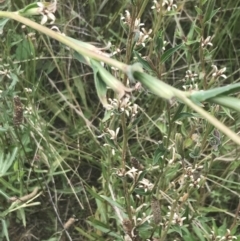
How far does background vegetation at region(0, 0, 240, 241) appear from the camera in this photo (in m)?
1.02

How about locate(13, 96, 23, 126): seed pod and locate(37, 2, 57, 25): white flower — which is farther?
locate(13, 96, 23, 126): seed pod

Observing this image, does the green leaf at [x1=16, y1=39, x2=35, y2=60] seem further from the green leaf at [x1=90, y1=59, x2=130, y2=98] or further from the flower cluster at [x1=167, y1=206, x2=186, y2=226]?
the green leaf at [x1=90, y1=59, x2=130, y2=98]

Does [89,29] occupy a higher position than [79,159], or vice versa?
[89,29]

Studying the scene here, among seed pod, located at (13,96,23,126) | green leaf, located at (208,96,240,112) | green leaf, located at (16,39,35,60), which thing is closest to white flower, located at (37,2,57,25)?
green leaf, located at (208,96,240,112)

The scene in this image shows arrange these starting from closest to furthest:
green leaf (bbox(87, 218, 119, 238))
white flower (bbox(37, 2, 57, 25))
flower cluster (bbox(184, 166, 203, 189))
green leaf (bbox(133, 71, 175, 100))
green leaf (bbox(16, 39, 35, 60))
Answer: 1. green leaf (bbox(133, 71, 175, 100))
2. white flower (bbox(37, 2, 57, 25))
3. flower cluster (bbox(184, 166, 203, 189))
4. green leaf (bbox(87, 218, 119, 238))
5. green leaf (bbox(16, 39, 35, 60))

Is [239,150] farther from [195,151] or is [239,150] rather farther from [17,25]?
[17,25]

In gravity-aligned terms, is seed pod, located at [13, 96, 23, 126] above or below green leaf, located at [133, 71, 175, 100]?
below

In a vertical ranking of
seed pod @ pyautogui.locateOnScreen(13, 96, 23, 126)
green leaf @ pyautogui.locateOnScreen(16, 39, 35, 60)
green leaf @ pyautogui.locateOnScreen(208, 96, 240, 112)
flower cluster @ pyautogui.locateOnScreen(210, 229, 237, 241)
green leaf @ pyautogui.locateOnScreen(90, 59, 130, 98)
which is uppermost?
green leaf @ pyautogui.locateOnScreen(90, 59, 130, 98)

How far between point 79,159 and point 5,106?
27 centimetres

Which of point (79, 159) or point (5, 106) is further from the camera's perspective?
point (79, 159)

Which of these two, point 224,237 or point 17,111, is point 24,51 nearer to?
point 17,111

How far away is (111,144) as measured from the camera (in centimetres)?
99

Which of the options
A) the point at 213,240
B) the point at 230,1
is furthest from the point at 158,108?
the point at 213,240

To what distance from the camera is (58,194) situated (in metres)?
1.40
